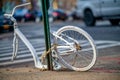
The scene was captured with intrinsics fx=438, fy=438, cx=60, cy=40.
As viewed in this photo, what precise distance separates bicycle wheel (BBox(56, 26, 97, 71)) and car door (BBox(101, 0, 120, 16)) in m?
13.8

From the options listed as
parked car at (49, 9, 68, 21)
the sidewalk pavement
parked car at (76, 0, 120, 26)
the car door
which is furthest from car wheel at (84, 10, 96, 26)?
parked car at (49, 9, 68, 21)

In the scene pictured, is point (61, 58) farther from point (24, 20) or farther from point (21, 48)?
point (24, 20)

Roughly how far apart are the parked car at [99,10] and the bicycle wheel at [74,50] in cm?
1380

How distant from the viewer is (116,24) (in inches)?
977

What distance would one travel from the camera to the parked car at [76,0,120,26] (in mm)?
22359

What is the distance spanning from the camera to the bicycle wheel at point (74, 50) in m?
7.96

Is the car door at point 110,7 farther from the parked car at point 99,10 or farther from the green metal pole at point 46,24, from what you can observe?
the green metal pole at point 46,24

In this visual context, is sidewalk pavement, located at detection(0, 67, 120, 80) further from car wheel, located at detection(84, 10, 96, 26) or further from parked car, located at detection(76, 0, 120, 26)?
car wheel, located at detection(84, 10, 96, 26)

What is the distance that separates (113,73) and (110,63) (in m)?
1.37

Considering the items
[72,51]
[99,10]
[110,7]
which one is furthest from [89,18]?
[72,51]

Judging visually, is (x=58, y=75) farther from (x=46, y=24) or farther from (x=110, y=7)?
(x=110, y=7)

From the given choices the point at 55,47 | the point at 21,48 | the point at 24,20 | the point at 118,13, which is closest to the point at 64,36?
the point at 55,47

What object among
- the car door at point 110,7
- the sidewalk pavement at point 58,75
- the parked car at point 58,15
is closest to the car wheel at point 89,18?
the car door at point 110,7

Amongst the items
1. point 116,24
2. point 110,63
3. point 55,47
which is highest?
point 55,47
